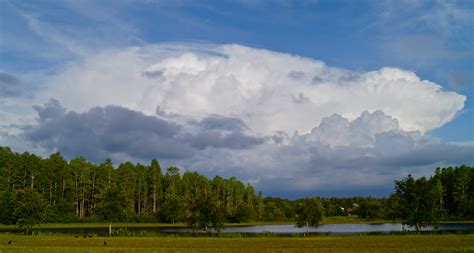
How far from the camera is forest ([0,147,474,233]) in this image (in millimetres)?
88312

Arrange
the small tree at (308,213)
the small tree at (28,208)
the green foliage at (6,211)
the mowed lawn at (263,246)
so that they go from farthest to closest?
the green foliage at (6,211), the small tree at (308,213), the small tree at (28,208), the mowed lawn at (263,246)

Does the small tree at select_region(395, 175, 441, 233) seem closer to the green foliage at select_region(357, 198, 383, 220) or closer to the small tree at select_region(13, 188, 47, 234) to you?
the small tree at select_region(13, 188, 47, 234)

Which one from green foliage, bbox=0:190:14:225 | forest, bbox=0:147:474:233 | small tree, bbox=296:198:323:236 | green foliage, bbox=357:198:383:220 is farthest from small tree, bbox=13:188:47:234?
green foliage, bbox=357:198:383:220

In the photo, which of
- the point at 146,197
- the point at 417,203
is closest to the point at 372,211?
the point at 146,197

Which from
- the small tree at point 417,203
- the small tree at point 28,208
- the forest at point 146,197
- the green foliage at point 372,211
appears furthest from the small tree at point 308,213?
the green foliage at point 372,211

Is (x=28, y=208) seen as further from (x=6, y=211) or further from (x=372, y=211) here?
(x=372, y=211)

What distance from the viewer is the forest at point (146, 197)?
88312 millimetres

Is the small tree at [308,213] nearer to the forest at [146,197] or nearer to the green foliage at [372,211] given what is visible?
the forest at [146,197]

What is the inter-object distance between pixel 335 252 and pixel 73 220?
362ft

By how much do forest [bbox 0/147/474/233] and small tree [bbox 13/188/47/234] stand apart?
0.53ft

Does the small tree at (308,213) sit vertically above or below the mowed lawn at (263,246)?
above

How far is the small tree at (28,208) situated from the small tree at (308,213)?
46.9m

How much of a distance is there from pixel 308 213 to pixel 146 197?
90124mm

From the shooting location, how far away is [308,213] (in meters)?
91.4
